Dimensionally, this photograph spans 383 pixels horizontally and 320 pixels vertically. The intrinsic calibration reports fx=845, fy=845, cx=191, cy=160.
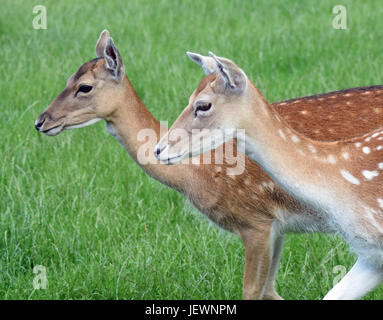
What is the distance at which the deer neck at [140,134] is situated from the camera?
194 inches

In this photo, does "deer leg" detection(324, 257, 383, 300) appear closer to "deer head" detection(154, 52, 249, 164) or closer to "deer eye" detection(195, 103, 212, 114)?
"deer head" detection(154, 52, 249, 164)

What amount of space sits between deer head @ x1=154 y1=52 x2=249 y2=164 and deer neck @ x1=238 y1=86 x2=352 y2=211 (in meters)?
0.07

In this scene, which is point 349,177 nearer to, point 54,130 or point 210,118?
point 210,118

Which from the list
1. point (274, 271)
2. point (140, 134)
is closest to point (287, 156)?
point (140, 134)

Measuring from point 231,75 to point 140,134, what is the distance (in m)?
1.17

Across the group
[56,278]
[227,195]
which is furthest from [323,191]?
[56,278]

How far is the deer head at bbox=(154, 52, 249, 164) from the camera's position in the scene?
3955 millimetres

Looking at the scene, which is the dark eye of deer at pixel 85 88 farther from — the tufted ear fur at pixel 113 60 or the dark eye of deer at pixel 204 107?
the dark eye of deer at pixel 204 107

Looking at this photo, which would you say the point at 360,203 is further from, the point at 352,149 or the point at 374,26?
the point at 374,26

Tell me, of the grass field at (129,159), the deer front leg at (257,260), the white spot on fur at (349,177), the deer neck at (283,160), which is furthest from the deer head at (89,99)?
the white spot on fur at (349,177)

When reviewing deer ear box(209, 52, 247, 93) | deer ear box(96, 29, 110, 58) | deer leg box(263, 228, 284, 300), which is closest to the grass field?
deer leg box(263, 228, 284, 300)

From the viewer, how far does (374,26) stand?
10133 millimetres

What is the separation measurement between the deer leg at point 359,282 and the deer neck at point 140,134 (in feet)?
4.08
